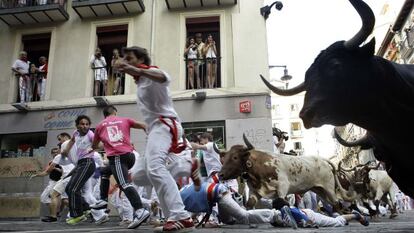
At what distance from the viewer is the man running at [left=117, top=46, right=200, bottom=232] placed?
12.8 feet

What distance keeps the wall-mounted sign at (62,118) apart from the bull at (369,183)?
9192 millimetres

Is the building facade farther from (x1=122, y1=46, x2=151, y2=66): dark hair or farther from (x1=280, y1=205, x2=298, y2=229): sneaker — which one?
(x1=122, y1=46, x2=151, y2=66): dark hair

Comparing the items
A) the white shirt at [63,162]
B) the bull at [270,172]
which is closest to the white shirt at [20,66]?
the white shirt at [63,162]

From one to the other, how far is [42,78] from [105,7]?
3.59 m

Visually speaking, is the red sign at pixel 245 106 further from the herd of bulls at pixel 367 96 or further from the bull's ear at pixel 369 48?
the bull's ear at pixel 369 48

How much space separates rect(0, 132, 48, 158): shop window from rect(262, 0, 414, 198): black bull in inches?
529

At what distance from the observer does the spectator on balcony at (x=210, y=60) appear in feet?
47.0

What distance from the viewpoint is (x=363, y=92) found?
2.64m

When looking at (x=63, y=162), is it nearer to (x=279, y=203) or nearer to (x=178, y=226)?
(x=279, y=203)

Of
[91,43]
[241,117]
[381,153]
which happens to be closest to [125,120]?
[381,153]

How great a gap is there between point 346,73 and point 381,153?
779mm

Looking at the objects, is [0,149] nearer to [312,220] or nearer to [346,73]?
[312,220]

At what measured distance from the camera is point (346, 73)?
8.71ft

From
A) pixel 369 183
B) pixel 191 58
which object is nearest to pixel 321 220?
pixel 369 183
